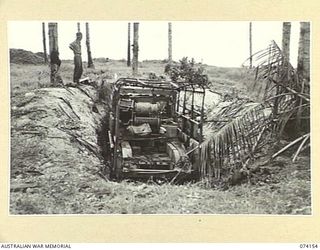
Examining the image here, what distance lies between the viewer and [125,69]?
11.2 ft

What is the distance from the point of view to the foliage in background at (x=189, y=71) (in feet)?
10.6

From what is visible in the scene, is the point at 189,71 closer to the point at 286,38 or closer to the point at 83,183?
the point at 286,38

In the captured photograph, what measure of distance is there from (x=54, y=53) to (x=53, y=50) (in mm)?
20

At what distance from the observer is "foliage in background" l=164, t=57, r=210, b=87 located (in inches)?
→ 127

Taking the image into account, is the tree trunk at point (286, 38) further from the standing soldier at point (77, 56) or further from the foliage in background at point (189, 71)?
the standing soldier at point (77, 56)

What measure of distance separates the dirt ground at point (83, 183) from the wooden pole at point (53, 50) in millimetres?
48

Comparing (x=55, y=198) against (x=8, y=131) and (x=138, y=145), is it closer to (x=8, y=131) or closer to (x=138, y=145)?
(x=8, y=131)

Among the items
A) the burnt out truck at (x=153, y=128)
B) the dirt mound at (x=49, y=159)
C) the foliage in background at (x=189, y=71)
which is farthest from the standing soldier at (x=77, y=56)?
the foliage in background at (x=189, y=71)

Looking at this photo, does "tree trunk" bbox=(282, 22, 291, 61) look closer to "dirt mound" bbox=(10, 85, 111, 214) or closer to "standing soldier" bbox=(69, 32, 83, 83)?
"standing soldier" bbox=(69, 32, 83, 83)

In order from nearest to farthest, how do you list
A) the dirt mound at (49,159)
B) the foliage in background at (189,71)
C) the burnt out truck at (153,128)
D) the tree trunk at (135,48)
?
the dirt mound at (49,159)
the tree trunk at (135,48)
the foliage in background at (189,71)
the burnt out truck at (153,128)

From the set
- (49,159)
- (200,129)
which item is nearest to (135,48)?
(200,129)

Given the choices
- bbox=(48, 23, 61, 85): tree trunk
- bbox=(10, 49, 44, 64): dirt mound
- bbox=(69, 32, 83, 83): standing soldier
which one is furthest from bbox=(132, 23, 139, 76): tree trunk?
bbox=(10, 49, 44, 64): dirt mound

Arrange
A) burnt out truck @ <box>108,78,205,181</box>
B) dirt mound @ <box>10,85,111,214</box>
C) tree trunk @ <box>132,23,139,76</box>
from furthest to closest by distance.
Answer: burnt out truck @ <box>108,78,205,181</box> → tree trunk @ <box>132,23,139,76</box> → dirt mound @ <box>10,85,111,214</box>

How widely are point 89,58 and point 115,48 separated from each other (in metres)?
0.16
